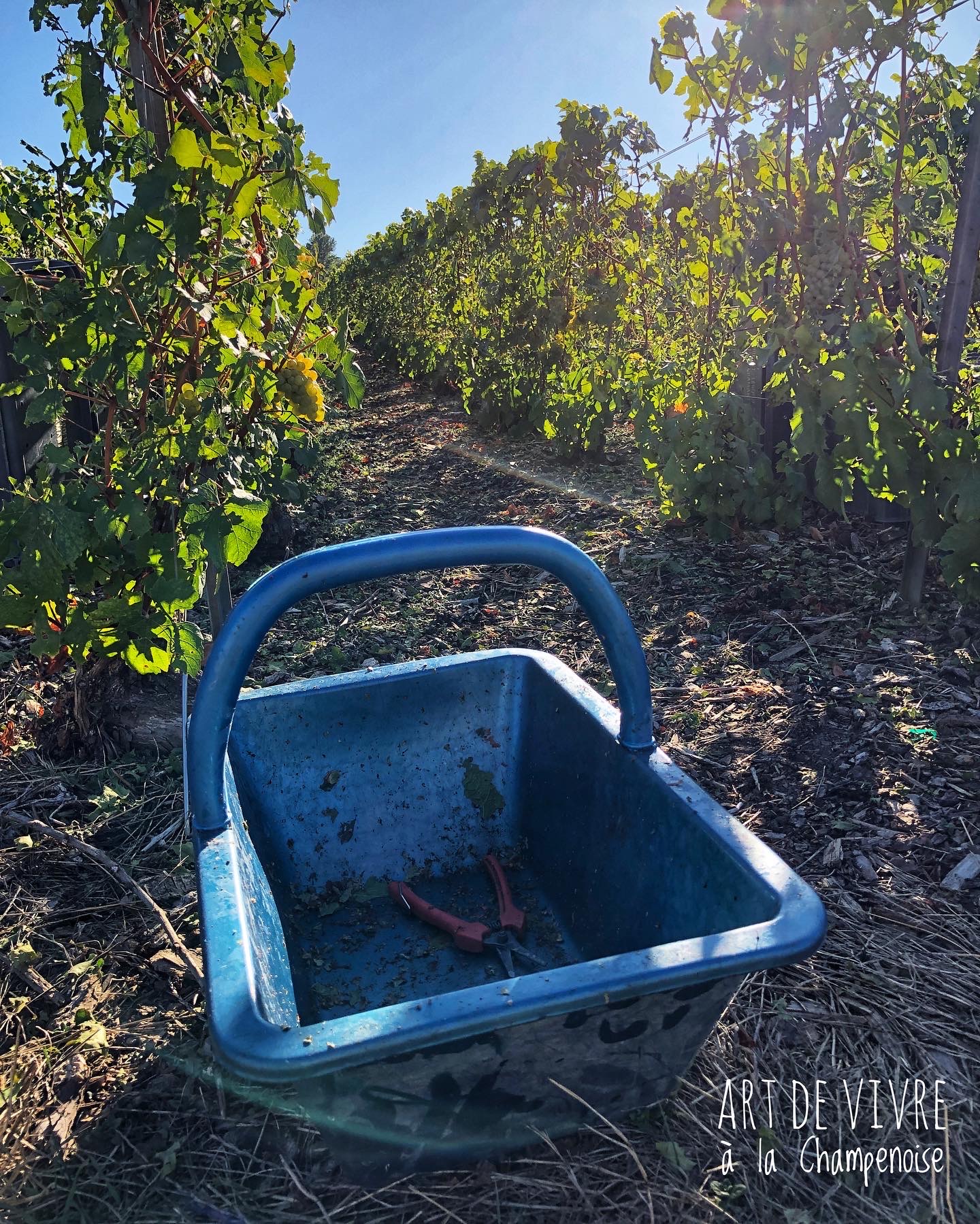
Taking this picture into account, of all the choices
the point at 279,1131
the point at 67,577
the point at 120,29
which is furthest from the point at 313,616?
the point at 279,1131

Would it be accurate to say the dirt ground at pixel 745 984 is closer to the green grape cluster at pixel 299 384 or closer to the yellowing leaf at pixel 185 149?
the green grape cluster at pixel 299 384

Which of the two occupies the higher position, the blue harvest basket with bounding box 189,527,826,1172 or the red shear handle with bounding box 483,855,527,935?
the blue harvest basket with bounding box 189,527,826,1172

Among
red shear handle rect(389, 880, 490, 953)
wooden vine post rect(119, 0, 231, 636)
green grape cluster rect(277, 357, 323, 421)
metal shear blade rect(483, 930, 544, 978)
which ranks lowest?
metal shear blade rect(483, 930, 544, 978)

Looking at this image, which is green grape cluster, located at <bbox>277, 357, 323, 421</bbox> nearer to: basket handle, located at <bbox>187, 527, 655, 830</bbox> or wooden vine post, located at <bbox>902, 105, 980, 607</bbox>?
basket handle, located at <bbox>187, 527, 655, 830</bbox>

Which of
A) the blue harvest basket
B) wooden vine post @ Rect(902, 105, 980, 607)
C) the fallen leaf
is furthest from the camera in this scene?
wooden vine post @ Rect(902, 105, 980, 607)

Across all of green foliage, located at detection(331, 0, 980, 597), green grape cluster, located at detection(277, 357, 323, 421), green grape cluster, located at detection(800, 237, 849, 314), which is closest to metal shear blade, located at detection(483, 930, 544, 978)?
green grape cluster, located at detection(277, 357, 323, 421)

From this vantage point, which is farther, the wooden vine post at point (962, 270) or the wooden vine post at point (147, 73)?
the wooden vine post at point (962, 270)

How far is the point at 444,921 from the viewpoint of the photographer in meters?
1.83

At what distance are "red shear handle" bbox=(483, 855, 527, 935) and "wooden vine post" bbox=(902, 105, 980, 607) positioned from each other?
2.20 meters

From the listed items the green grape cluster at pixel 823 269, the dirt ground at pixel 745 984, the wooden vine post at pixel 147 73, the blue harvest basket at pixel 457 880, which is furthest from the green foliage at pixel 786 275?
the wooden vine post at pixel 147 73

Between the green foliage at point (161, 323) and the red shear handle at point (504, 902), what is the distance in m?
0.94

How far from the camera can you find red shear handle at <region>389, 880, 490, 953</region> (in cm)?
178

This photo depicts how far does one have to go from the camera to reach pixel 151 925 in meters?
2.02

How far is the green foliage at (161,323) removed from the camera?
77.8 inches
